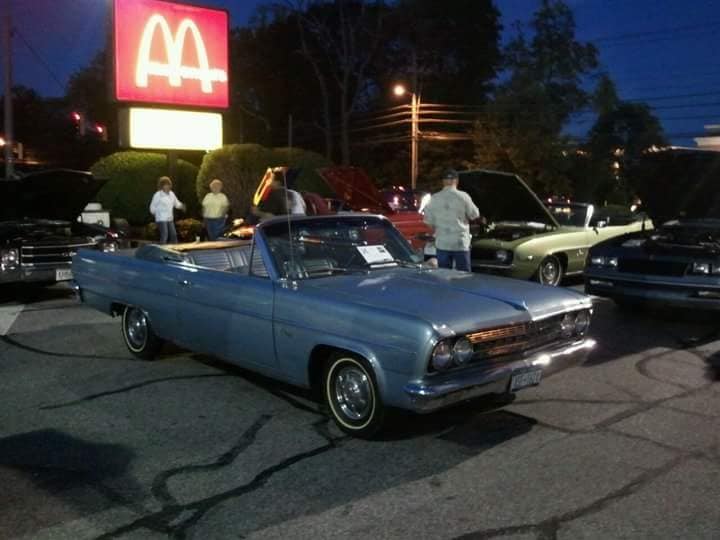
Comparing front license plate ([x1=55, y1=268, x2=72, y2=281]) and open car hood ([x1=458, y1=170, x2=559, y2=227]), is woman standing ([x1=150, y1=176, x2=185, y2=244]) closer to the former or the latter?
front license plate ([x1=55, y1=268, x2=72, y2=281])

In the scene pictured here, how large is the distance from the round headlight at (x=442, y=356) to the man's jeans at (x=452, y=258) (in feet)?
14.2

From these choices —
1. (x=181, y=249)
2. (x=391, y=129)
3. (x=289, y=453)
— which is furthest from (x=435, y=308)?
(x=391, y=129)

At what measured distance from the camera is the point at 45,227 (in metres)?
11.4

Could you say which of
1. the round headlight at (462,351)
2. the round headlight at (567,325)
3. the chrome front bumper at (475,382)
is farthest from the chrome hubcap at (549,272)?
the round headlight at (462,351)

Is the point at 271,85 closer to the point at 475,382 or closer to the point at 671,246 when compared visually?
the point at 671,246

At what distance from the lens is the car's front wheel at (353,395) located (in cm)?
489

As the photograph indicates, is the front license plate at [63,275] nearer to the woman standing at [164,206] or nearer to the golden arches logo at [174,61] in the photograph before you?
the woman standing at [164,206]

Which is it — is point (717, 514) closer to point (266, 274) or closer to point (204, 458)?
point (204, 458)

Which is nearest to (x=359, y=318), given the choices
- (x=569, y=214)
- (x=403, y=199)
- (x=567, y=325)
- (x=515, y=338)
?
(x=515, y=338)

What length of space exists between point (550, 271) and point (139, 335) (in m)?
6.38

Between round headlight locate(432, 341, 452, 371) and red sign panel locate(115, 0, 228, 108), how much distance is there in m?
15.8

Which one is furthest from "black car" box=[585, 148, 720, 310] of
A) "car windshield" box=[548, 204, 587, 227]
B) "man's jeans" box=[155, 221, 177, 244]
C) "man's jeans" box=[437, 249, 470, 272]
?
"man's jeans" box=[155, 221, 177, 244]

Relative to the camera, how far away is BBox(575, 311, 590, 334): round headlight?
5520 millimetres

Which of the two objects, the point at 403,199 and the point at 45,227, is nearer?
the point at 45,227
